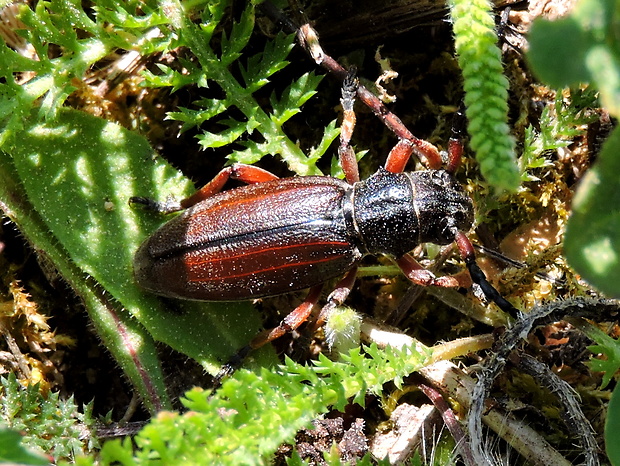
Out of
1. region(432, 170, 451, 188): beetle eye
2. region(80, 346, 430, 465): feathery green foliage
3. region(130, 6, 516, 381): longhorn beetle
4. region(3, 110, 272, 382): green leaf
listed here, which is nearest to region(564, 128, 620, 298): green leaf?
region(80, 346, 430, 465): feathery green foliage

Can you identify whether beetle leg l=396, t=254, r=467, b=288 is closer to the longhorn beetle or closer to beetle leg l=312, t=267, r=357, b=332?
the longhorn beetle

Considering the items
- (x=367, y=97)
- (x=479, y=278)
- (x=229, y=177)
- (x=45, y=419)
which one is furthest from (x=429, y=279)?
(x=45, y=419)

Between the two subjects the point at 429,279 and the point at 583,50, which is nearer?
the point at 583,50

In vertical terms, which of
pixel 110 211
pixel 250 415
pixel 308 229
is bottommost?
pixel 250 415

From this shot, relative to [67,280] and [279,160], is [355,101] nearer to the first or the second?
[279,160]

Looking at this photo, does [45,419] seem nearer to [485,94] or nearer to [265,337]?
[265,337]

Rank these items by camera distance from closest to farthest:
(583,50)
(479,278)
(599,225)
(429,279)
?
(583,50)
(599,225)
(479,278)
(429,279)

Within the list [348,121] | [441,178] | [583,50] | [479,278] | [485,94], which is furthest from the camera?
[348,121]

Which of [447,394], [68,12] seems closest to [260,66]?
[68,12]
